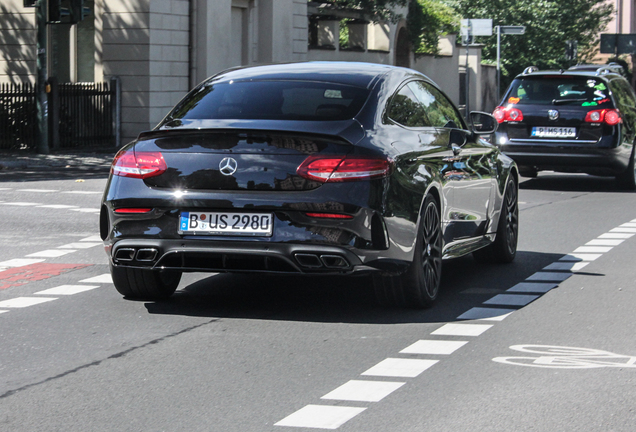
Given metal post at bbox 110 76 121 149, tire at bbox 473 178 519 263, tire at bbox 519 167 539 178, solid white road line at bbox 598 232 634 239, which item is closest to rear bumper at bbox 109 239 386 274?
tire at bbox 473 178 519 263

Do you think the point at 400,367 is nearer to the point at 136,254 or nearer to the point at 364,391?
the point at 364,391

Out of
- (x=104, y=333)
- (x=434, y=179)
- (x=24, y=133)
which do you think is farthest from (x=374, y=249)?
(x=24, y=133)

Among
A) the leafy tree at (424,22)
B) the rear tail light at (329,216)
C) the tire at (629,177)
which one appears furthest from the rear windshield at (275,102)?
the leafy tree at (424,22)

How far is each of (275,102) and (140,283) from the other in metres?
1.43

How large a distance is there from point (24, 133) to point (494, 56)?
29.2 m

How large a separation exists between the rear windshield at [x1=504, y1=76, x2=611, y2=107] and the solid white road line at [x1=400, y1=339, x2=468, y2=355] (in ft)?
35.2

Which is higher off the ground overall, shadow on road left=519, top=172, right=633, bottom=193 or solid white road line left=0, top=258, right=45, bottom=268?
shadow on road left=519, top=172, right=633, bottom=193

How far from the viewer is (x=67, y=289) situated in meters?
8.10

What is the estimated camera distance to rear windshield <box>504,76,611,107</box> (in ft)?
54.0

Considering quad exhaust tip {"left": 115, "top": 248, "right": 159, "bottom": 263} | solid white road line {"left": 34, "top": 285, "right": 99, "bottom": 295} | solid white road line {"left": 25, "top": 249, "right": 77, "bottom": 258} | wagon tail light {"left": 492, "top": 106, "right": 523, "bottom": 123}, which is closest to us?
quad exhaust tip {"left": 115, "top": 248, "right": 159, "bottom": 263}

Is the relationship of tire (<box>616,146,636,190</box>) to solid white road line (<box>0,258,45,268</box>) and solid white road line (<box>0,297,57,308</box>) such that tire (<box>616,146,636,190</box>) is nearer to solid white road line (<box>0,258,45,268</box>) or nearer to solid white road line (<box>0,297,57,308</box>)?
solid white road line (<box>0,258,45,268</box>)

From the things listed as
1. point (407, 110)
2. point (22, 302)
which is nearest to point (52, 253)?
point (22, 302)

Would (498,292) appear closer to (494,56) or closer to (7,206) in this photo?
(7,206)

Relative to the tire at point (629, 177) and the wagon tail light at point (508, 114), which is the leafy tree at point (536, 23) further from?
the wagon tail light at point (508, 114)
